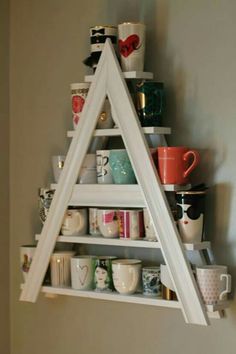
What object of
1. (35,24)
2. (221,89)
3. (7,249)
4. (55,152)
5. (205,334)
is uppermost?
(35,24)

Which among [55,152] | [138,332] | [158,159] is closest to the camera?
[158,159]

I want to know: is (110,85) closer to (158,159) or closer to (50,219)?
(158,159)

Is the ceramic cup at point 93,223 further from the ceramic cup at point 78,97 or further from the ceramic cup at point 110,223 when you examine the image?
the ceramic cup at point 78,97

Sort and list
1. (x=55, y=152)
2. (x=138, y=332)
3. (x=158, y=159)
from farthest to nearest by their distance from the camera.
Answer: (x=55, y=152)
(x=138, y=332)
(x=158, y=159)

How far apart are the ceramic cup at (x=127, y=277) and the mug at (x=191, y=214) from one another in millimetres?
172

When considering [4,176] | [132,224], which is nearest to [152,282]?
[132,224]

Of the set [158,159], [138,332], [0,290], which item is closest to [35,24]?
[158,159]

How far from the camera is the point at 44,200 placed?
2.05 m

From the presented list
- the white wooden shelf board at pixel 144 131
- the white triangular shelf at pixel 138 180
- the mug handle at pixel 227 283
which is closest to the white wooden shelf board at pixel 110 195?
the white triangular shelf at pixel 138 180

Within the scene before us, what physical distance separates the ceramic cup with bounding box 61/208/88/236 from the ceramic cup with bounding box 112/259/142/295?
0.16 m

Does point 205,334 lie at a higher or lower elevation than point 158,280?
lower

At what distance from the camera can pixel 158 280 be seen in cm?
185

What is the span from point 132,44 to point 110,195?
399 mm

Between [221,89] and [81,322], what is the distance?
0.80 metres
